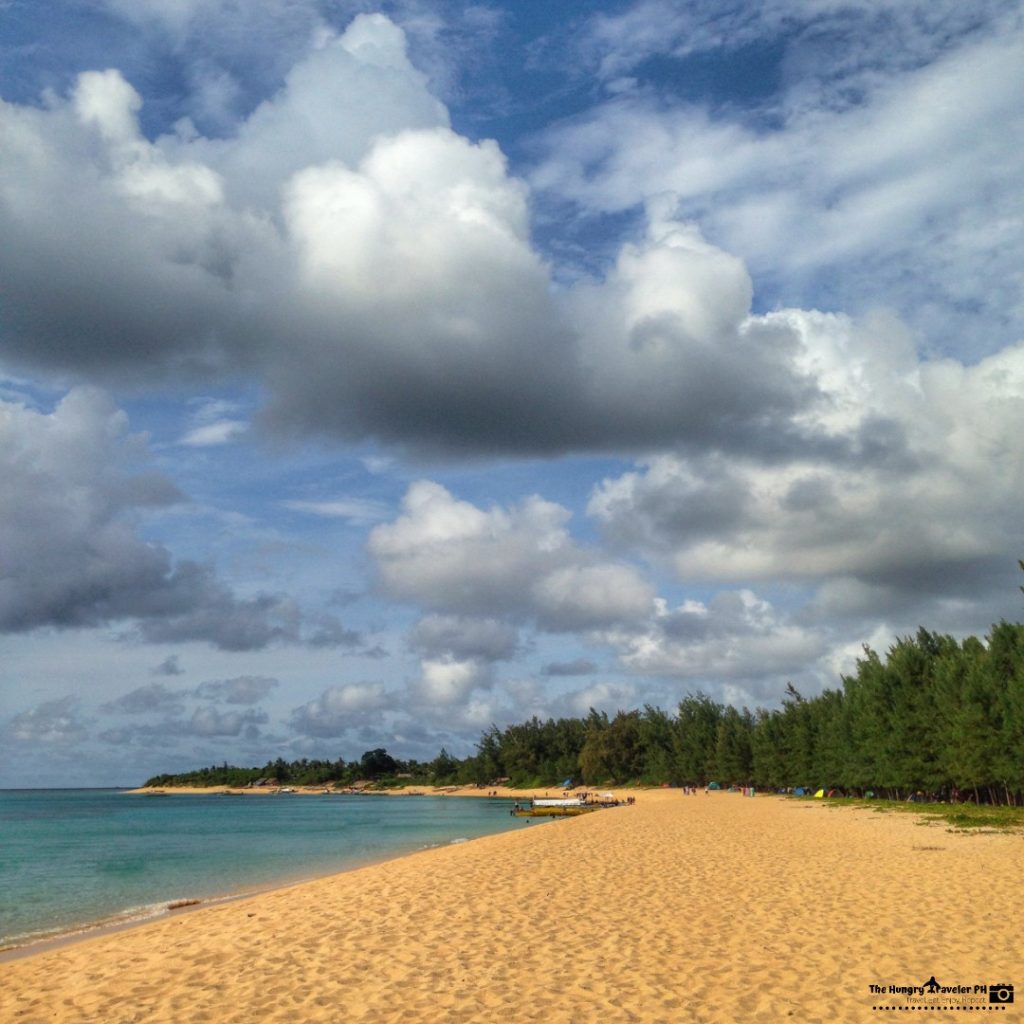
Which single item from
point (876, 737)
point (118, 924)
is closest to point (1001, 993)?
point (118, 924)

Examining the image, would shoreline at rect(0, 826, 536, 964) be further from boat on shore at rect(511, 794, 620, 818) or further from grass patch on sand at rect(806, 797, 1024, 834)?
boat on shore at rect(511, 794, 620, 818)

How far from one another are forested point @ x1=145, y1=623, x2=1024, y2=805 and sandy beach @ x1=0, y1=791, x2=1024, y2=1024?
25.9m

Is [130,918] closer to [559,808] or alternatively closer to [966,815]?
[966,815]

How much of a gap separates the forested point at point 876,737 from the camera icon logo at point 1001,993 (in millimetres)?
36606

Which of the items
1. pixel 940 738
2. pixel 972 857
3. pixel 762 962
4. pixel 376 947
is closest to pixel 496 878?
pixel 376 947

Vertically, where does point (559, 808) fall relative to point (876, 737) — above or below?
below

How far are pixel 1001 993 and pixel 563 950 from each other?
627 cm

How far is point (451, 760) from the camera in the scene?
193875 mm

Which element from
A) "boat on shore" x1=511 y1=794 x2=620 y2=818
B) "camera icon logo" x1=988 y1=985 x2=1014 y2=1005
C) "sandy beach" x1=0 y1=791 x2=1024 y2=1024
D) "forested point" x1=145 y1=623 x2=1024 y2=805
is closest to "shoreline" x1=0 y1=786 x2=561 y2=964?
"sandy beach" x1=0 y1=791 x2=1024 y2=1024

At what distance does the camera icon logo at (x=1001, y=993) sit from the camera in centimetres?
1095

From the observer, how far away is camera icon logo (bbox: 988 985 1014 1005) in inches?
431

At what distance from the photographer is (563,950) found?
1367cm

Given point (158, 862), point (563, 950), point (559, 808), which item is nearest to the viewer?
point (563, 950)

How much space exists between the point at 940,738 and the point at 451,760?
15324cm
